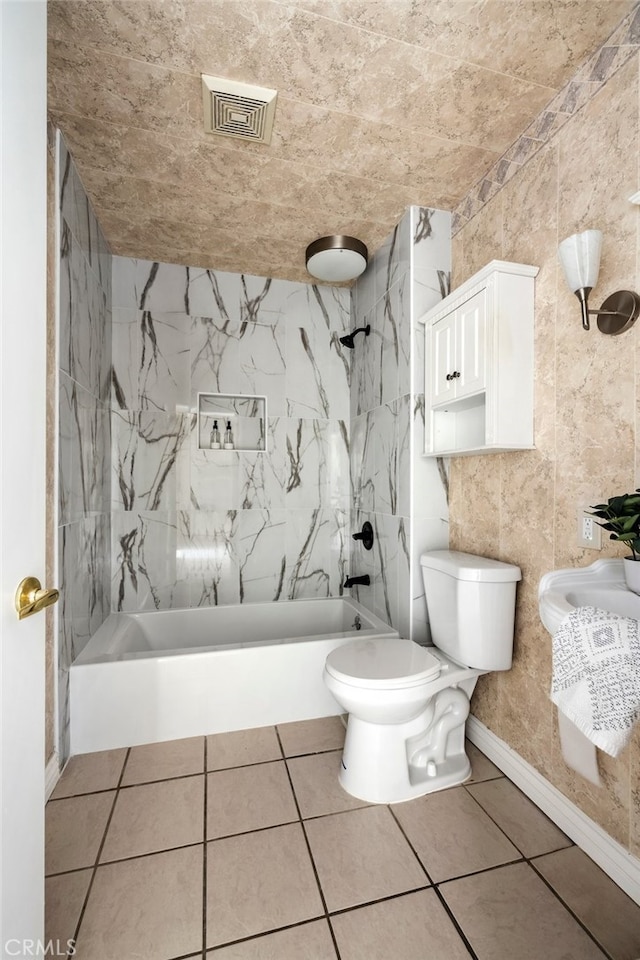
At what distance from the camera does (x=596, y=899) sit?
1189mm

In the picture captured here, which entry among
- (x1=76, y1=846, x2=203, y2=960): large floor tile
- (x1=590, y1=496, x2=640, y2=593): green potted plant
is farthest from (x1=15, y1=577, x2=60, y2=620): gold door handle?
(x1=590, y1=496, x2=640, y2=593): green potted plant

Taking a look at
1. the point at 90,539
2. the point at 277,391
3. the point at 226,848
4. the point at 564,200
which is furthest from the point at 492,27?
the point at 226,848

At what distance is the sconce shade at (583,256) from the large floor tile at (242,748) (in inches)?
78.7

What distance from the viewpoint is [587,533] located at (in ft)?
4.42

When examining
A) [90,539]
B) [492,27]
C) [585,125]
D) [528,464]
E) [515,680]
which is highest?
[492,27]

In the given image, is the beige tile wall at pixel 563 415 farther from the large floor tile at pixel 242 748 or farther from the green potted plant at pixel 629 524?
the large floor tile at pixel 242 748

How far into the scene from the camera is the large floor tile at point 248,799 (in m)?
1.44

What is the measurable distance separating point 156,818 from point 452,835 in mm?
976

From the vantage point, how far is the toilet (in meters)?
1.52

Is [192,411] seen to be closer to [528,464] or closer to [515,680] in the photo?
[528,464]

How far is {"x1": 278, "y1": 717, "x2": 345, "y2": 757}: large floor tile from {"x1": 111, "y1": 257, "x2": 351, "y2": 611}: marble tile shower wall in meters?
0.90

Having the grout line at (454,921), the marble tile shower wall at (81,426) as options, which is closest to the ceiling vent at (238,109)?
the marble tile shower wall at (81,426)

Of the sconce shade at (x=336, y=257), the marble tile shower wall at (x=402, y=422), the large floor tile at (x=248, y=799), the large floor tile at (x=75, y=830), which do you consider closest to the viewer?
the large floor tile at (x=75, y=830)

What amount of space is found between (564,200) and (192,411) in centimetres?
207
